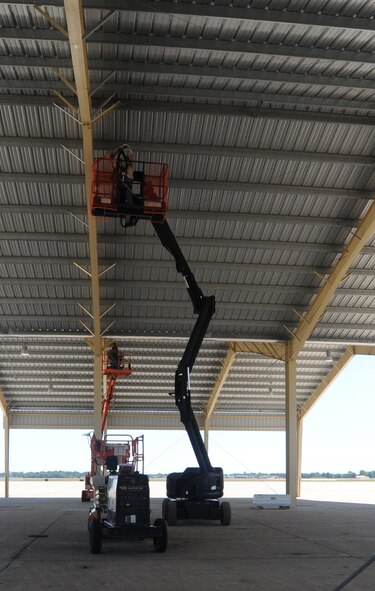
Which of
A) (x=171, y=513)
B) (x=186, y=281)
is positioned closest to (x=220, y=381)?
(x=171, y=513)

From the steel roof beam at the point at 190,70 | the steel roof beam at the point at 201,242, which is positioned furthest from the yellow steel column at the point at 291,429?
the steel roof beam at the point at 190,70

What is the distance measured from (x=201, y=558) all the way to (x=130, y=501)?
2029 millimetres

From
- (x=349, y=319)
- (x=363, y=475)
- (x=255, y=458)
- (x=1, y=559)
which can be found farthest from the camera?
(x=363, y=475)

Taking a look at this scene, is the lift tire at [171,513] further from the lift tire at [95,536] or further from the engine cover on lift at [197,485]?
the lift tire at [95,536]

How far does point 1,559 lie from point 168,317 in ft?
75.0

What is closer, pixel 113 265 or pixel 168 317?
pixel 113 265

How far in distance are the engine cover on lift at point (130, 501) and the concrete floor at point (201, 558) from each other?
2.41ft

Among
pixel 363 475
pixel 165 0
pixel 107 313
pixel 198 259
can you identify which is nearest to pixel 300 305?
pixel 198 259

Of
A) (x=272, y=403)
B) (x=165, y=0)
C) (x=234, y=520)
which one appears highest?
(x=165, y=0)

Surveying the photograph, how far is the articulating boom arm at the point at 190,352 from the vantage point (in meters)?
19.9

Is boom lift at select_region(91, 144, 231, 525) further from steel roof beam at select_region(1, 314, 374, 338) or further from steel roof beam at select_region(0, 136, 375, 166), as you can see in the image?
steel roof beam at select_region(1, 314, 374, 338)

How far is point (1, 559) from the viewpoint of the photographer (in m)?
14.7

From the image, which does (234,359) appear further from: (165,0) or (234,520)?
(165,0)

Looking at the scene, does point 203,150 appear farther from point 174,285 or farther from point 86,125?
point 174,285
